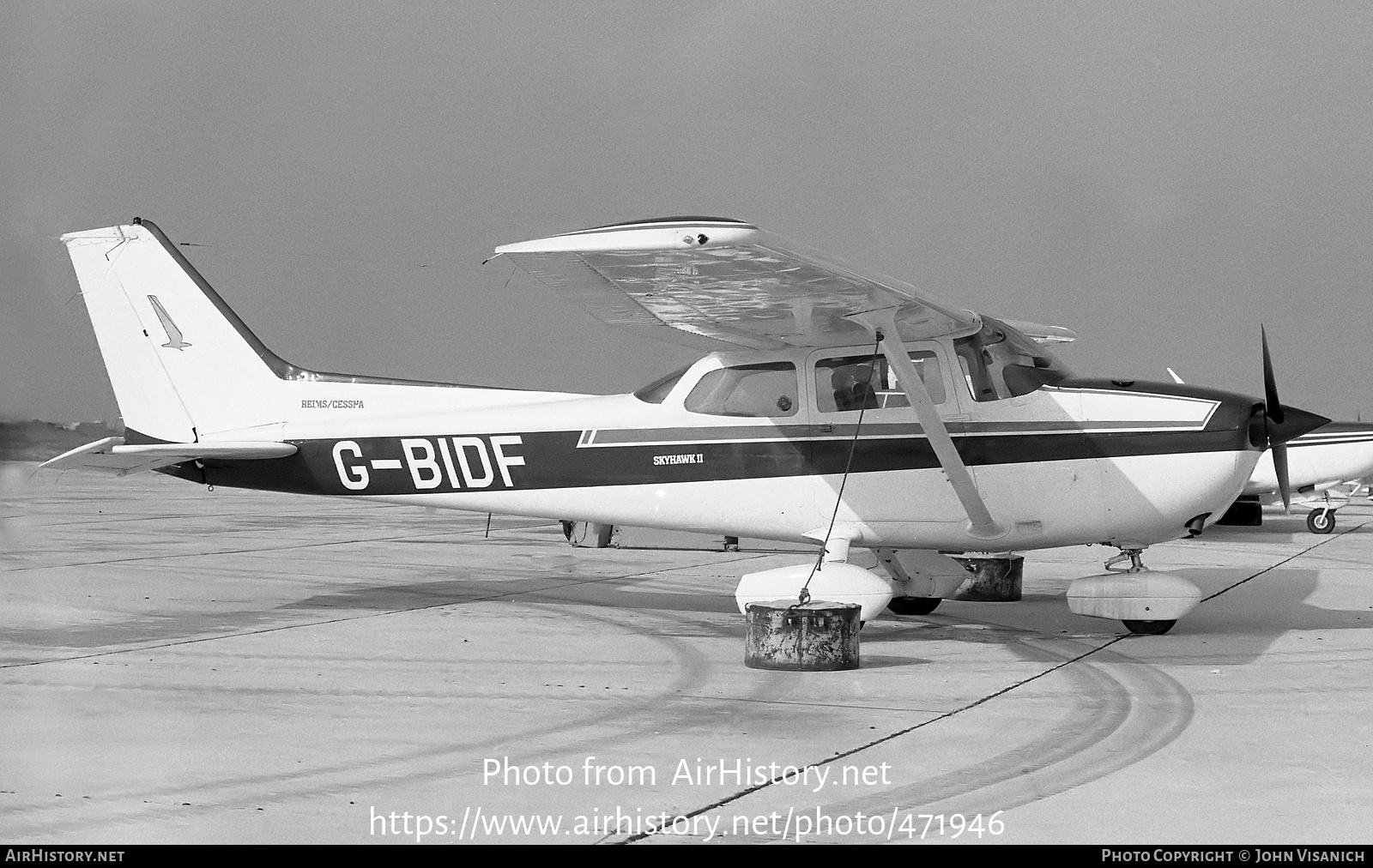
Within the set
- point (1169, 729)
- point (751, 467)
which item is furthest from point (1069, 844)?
point (751, 467)

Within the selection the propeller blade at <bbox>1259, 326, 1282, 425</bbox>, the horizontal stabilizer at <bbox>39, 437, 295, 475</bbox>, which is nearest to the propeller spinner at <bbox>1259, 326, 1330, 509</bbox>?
the propeller blade at <bbox>1259, 326, 1282, 425</bbox>

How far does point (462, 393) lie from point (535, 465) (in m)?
1.16

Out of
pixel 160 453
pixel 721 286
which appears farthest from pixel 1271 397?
pixel 160 453

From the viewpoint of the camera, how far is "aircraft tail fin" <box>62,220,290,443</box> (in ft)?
37.6

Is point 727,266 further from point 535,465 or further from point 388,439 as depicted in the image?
point 388,439

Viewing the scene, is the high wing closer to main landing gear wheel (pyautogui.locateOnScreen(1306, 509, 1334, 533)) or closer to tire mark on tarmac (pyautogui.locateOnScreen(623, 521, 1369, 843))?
tire mark on tarmac (pyautogui.locateOnScreen(623, 521, 1369, 843))

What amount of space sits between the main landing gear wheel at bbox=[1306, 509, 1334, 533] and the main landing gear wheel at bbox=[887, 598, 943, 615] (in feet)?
49.6

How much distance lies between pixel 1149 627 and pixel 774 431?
10.7 feet

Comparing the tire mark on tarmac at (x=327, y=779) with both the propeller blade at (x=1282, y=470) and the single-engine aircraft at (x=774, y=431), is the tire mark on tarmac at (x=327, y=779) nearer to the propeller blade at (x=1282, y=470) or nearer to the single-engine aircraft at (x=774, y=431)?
the single-engine aircraft at (x=774, y=431)

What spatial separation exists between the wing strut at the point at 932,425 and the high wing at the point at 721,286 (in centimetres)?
16

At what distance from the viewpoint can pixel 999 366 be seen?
9758mm

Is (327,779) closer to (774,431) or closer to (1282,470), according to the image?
(774,431)

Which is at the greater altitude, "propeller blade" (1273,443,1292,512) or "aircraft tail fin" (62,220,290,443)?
"aircraft tail fin" (62,220,290,443)

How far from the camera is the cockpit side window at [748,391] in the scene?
1004 cm
